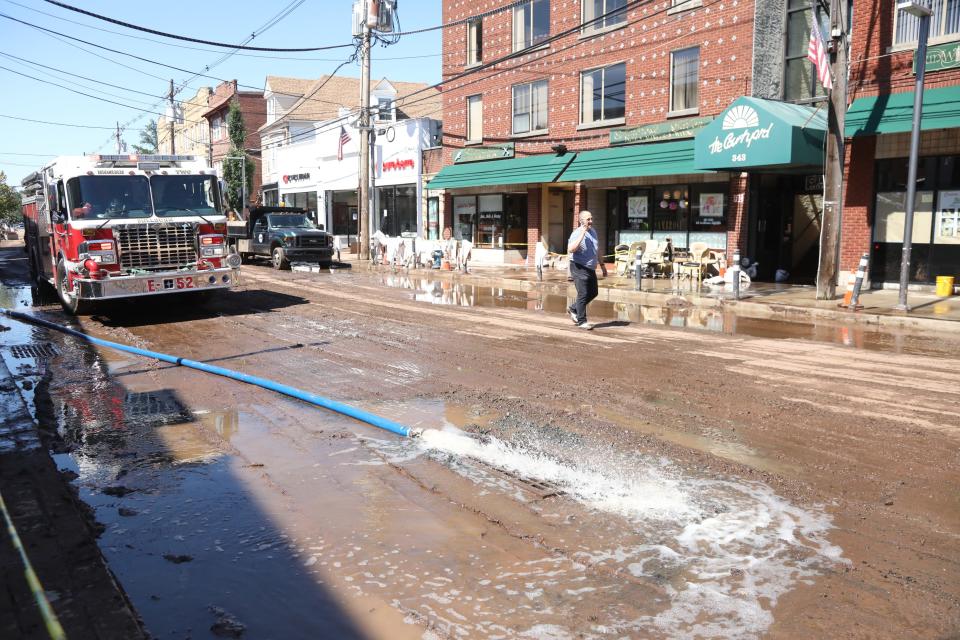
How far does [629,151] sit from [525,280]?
497 cm

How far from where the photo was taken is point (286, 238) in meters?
26.5

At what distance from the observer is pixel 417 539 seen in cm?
436

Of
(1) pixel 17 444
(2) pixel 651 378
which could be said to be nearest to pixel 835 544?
(2) pixel 651 378

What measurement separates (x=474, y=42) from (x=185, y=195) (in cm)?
1773

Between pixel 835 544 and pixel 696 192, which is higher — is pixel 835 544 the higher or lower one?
the lower one

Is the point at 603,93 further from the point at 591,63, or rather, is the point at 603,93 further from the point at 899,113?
the point at 899,113

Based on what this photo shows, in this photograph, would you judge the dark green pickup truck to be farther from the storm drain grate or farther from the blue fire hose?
the storm drain grate

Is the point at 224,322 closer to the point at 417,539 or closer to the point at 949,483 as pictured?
the point at 417,539

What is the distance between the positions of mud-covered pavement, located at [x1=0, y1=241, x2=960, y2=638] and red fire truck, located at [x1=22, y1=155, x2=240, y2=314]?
9.31 feet

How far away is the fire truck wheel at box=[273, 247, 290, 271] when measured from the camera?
2650 cm

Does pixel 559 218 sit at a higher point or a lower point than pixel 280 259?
higher

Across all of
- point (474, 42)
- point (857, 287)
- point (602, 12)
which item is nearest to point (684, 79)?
point (602, 12)

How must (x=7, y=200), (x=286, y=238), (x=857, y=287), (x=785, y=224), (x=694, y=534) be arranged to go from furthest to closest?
(x=7, y=200)
(x=286, y=238)
(x=785, y=224)
(x=857, y=287)
(x=694, y=534)

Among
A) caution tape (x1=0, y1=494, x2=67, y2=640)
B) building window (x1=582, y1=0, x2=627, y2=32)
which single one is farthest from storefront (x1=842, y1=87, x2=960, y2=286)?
caution tape (x1=0, y1=494, x2=67, y2=640)
